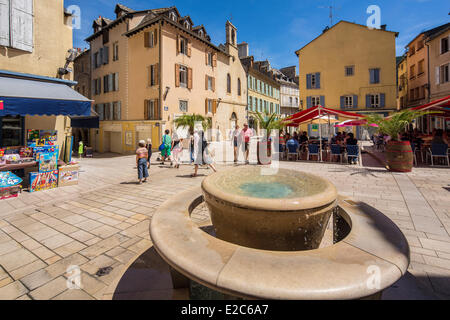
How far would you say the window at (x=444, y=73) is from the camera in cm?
1947

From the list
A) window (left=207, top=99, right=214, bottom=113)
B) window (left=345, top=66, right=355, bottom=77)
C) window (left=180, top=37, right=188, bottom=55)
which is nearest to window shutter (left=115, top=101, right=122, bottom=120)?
window (left=180, top=37, right=188, bottom=55)

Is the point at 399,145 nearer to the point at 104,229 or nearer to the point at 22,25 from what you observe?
the point at 104,229

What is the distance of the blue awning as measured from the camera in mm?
5837

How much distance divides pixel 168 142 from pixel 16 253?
8922 millimetres

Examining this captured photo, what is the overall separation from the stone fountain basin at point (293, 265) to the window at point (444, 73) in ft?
84.5

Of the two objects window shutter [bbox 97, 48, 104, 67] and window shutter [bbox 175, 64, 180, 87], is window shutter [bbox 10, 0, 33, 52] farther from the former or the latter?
window shutter [bbox 97, 48, 104, 67]

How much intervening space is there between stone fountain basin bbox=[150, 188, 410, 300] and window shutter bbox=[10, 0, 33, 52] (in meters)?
8.72

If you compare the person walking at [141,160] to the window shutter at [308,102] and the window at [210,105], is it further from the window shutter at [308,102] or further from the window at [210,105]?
the window shutter at [308,102]

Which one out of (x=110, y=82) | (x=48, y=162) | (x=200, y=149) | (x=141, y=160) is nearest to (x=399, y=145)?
(x=200, y=149)

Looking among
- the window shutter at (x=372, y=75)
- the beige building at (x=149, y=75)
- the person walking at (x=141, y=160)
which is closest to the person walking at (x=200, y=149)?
the person walking at (x=141, y=160)

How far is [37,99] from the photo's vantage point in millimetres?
6230

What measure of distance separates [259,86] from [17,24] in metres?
30.1

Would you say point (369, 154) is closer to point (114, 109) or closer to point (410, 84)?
point (410, 84)

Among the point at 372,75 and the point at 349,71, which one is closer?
the point at 372,75
